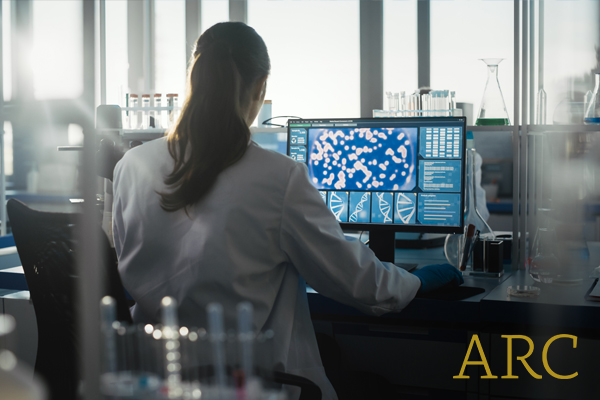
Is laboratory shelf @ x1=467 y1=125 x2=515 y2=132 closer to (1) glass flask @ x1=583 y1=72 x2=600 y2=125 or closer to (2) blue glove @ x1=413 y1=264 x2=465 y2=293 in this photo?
(1) glass flask @ x1=583 y1=72 x2=600 y2=125

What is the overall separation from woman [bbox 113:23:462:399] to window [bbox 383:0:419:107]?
3.12 metres

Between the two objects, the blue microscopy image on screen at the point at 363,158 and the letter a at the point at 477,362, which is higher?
the blue microscopy image on screen at the point at 363,158

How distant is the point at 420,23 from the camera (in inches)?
159

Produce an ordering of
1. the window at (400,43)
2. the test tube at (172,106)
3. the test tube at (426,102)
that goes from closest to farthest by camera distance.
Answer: the test tube at (426,102) → the test tube at (172,106) → the window at (400,43)

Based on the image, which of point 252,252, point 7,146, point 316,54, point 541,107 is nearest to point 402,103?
point 541,107

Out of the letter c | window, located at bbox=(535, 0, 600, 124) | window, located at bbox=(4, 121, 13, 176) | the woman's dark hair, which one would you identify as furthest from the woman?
window, located at bbox=(535, 0, 600, 124)

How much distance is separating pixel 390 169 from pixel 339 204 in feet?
0.60

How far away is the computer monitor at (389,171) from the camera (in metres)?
1.53

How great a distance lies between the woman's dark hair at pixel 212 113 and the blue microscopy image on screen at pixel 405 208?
0.63 metres

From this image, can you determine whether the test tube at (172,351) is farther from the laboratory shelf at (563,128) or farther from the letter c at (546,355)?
the laboratory shelf at (563,128)

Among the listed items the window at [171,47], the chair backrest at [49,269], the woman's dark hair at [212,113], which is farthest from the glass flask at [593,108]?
the window at [171,47]

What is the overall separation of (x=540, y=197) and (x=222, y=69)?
1.35 meters

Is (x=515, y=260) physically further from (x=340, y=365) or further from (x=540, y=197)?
(x=340, y=365)

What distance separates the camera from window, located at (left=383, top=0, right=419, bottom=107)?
405cm
